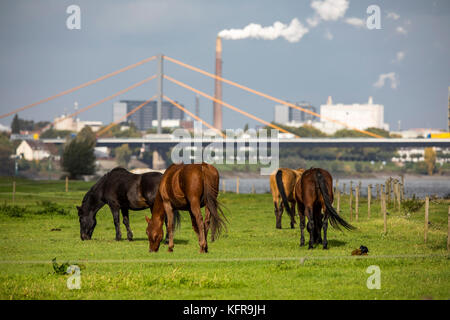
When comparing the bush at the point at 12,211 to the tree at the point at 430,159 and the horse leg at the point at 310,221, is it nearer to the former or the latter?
the horse leg at the point at 310,221

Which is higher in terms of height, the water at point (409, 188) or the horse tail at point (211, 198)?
the horse tail at point (211, 198)

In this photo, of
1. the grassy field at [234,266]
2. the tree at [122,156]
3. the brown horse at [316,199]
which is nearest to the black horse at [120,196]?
the grassy field at [234,266]

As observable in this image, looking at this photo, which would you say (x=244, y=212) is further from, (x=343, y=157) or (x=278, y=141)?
(x=343, y=157)

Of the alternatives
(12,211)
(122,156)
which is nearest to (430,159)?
(122,156)

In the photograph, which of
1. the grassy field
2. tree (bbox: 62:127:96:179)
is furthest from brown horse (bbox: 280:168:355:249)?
tree (bbox: 62:127:96:179)

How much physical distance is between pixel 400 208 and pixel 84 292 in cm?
2117

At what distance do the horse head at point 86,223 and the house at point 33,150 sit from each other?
4744 inches

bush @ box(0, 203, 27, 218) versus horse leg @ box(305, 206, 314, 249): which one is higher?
→ horse leg @ box(305, 206, 314, 249)

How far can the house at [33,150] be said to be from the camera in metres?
138

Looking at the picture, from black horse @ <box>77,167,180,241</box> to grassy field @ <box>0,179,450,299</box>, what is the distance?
1.62 ft

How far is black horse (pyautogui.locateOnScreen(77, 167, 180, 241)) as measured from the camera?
1844 centimetres

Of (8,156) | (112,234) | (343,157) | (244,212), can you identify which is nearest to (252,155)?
(343,157)

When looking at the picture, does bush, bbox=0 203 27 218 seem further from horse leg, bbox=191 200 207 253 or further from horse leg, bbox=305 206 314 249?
horse leg, bbox=305 206 314 249

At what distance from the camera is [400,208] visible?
97.2 ft
